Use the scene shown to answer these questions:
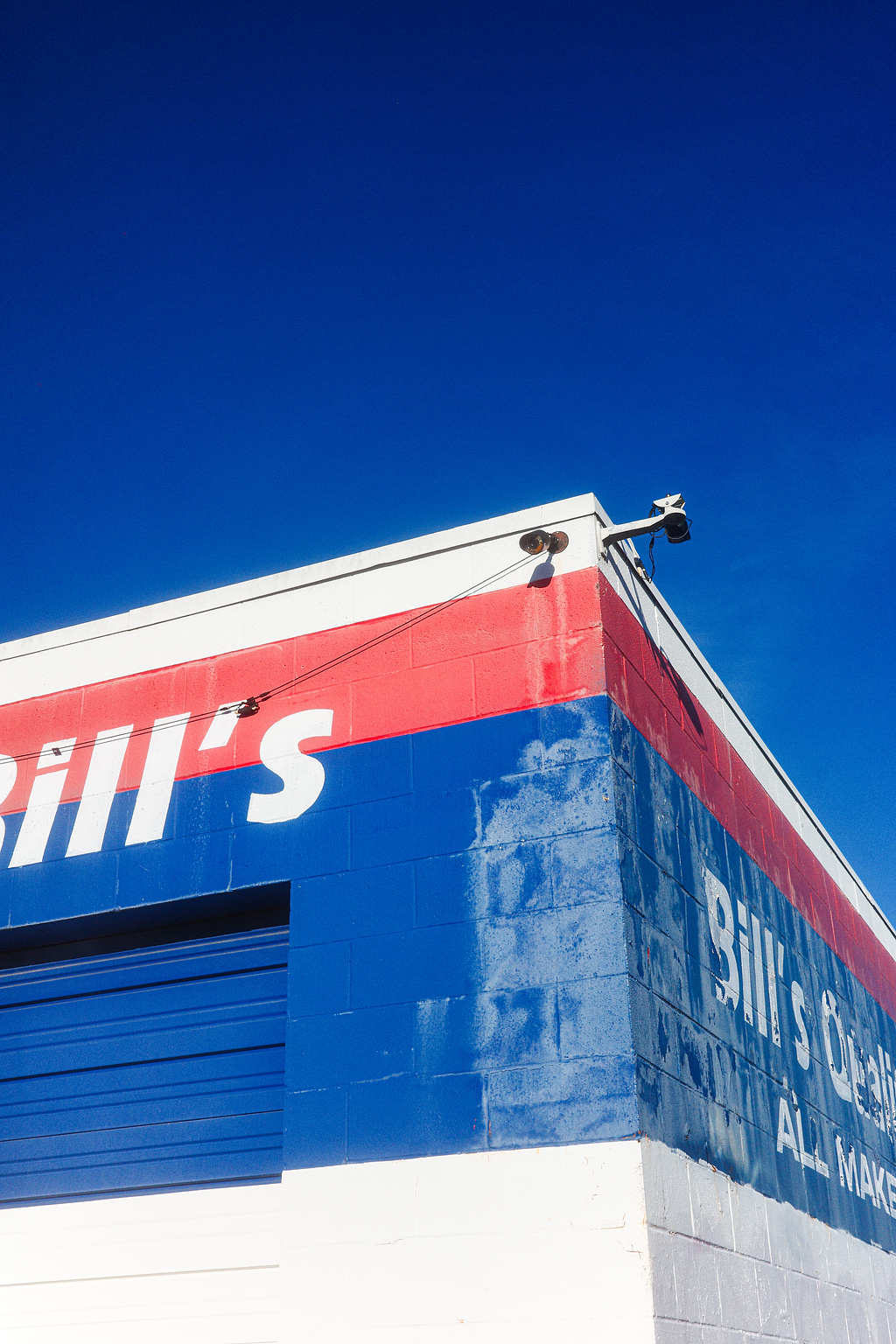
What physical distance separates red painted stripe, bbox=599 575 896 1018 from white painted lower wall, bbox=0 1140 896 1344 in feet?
8.61

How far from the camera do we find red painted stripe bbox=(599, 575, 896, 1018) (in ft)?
24.2

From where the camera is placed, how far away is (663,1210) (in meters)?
5.87

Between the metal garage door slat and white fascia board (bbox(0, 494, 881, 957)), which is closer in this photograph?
the metal garage door slat

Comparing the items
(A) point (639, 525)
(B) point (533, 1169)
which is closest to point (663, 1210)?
(B) point (533, 1169)

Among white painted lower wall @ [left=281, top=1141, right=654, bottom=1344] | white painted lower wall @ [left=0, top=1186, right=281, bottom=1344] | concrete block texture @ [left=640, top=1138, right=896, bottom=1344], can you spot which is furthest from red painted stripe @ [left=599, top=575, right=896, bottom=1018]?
white painted lower wall @ [left=0, top=1186, right=281, bottom=1344]

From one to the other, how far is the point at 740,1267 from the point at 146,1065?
375 centimetres

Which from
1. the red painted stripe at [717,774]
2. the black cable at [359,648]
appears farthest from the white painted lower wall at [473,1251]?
the black cable at [359,648]

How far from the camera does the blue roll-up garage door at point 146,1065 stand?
6996mm

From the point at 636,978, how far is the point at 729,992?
2044 millimetres

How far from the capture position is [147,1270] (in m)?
6.81

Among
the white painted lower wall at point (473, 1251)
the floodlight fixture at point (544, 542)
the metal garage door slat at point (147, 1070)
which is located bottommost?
the white painted lower wall at point (473, 1251)

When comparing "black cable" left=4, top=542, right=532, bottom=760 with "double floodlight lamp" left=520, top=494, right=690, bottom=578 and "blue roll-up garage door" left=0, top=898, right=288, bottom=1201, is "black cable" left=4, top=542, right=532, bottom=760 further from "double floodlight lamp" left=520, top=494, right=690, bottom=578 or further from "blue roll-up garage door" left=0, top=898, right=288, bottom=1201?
"blue roll-up garage door" left=0, top=898, right=288, bottom=1201

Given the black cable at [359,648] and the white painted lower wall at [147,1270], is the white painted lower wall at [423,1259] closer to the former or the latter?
the white painted lower wall at [147,1270]

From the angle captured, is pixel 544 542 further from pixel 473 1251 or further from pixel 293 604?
pixel 473 1251
